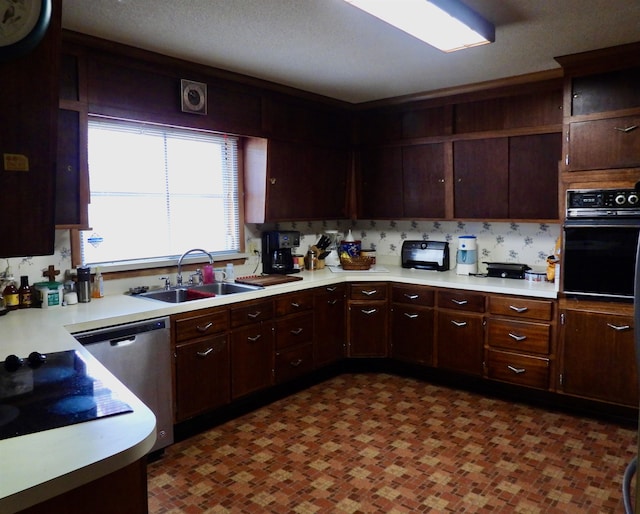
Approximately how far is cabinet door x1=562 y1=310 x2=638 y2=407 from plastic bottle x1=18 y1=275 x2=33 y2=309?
3.25 meters

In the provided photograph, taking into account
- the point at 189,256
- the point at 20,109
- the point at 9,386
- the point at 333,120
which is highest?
the point at 333,120

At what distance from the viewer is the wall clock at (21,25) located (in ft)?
3.89

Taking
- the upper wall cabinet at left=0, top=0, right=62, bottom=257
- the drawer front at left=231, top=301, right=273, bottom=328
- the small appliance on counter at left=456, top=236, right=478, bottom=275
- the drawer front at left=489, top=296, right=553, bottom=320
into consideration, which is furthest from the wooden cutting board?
the upper wall cabinet at left=0, top=0, right=62, bottom=257

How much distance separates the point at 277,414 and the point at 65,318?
1.52 meters

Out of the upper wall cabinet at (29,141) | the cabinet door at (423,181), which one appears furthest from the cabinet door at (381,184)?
the upper wall cabinet at (29,141)

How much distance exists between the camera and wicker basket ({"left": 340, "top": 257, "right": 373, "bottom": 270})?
441 cm

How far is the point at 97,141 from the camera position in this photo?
10.5ft

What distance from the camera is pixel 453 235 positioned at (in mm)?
4500

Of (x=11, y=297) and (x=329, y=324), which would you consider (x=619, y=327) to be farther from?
(x=11, y=297)

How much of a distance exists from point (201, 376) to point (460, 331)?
188cm

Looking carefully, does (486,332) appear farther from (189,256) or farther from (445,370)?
(189,256)

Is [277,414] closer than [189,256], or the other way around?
[277,414]

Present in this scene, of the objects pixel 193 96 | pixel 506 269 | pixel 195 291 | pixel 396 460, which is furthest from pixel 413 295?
pixel 193 96

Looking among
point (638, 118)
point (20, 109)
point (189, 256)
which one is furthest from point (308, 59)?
point (20, 109)
